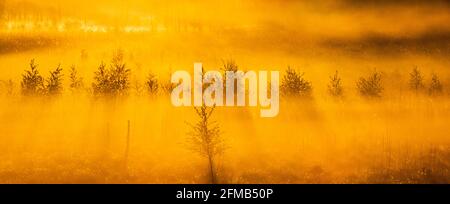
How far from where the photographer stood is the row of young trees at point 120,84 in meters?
30.3

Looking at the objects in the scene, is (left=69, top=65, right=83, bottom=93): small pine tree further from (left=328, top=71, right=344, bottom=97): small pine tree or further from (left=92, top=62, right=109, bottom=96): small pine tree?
(left=328, top=71, right=344, bottom=97): small pine tree

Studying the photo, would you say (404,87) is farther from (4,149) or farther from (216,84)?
(4,149)

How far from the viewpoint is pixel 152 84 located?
32625 mm

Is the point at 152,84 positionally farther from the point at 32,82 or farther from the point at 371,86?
the point at 371,86

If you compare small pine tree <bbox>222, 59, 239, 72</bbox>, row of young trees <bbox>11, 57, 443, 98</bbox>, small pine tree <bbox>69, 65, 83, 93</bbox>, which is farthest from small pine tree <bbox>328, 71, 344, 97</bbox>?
small pine tree <bbox>69, 65, 83, 93</bbox>

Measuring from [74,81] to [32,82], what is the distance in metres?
2.96

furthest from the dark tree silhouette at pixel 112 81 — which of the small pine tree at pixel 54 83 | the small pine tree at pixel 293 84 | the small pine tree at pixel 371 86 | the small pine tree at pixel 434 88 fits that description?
the small pine tree at pixel 434 88

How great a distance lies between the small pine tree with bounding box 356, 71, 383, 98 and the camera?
115 feet

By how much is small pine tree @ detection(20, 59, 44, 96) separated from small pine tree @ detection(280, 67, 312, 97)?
1549 centimetres

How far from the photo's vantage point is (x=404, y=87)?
1390 inches

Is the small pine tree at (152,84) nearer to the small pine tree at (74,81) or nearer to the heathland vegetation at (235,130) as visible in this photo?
the heathland vegetation at (235,130)
